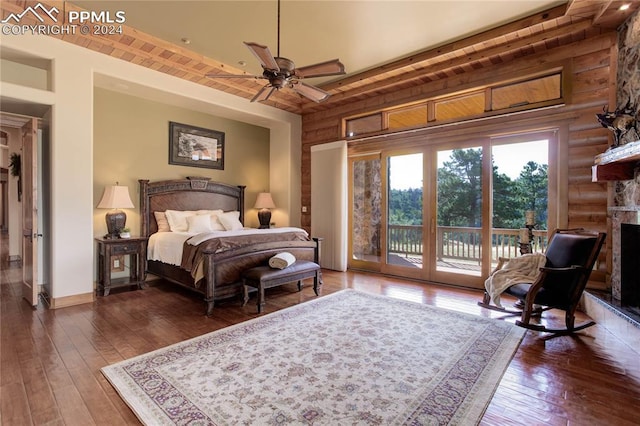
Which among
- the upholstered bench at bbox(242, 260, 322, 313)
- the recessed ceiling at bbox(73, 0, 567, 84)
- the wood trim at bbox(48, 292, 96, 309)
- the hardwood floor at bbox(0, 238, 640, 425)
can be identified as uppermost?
the recessed ceiling at bbox(73, 0, 567, 84)

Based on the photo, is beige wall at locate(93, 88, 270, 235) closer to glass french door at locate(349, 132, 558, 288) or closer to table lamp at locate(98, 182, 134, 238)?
table lamp at locate(98, 182, 134, 238)

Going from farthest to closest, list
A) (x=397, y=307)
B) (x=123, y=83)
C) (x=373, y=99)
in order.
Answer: (x=373, y=99) → (x=123, y=83) → (x=397, y=307)

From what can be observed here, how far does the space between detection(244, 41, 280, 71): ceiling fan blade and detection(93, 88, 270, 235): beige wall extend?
3316mm

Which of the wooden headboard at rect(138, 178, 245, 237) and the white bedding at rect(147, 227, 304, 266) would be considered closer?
the white bedding at rect(147, 227, 304, 266)

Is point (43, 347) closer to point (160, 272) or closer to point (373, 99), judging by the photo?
point (160, 272)

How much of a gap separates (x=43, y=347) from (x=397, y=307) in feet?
11.5

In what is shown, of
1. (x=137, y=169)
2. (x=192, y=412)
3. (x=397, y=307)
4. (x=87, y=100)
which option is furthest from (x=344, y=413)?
(x=137, y=169)

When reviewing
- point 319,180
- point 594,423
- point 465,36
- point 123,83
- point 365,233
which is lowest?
point 594,423

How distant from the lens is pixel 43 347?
2691 millimetres

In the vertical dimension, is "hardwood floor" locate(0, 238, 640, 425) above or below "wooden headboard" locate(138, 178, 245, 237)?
below

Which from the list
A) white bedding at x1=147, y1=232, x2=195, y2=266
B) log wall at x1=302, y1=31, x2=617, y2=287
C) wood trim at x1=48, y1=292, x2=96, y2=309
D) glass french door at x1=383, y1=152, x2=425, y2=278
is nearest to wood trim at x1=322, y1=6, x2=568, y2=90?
log wall at x1=302, y1=31, x2=617, y2=287

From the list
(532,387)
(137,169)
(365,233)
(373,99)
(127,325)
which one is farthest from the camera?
(365,233)

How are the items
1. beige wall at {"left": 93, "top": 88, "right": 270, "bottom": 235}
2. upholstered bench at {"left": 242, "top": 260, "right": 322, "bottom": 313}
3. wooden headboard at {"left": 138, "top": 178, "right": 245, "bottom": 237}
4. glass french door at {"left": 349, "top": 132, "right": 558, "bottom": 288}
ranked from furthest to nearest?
wooden headboard at {"left": 138, "top": 178, "right": 245, "bottom": 237}, beige wall at {"left": 93, "top": 88, "right": 270, "bottom": 235}, glass french door at {"left": 349, "top": 132, "right": 558, "bottom": 288}, upholstered bench at {"left": 242, "top": 260, "right": 322, "bottom": 313}

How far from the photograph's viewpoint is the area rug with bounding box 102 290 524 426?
184cm
